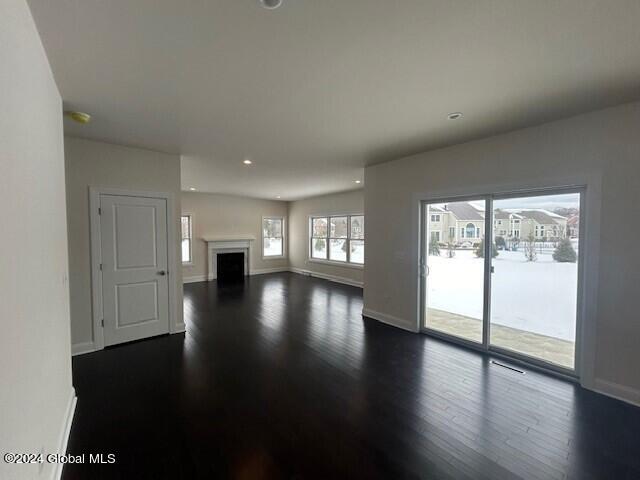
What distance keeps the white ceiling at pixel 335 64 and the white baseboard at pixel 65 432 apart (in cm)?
252

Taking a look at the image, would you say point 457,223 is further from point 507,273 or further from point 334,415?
point 334,415

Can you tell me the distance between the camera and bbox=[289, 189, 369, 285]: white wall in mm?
7750

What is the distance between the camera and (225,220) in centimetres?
871

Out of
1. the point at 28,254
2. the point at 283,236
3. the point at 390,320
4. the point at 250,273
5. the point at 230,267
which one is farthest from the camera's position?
the point at 283,236

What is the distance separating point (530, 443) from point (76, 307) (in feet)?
15.2

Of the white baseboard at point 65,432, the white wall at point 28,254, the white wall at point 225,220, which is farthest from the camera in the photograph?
the white wall at point 225,220

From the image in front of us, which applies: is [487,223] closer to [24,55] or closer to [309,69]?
[309,69]

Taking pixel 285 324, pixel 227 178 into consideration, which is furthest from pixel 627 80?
pixel 227 178

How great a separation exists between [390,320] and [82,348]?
417 cm

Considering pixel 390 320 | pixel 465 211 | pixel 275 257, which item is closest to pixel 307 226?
pixel 275 257

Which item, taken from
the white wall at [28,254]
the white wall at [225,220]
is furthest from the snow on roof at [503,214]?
the white wall at [225,220]

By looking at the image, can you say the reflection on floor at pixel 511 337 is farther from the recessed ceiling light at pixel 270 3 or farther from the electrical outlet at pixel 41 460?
the electrical outlet at pixel 41 460

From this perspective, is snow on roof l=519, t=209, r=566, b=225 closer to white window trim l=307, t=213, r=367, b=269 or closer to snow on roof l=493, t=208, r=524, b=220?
snow on roof l=493, t=208, r=524, b=220

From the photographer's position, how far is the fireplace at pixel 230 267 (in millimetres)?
8594
